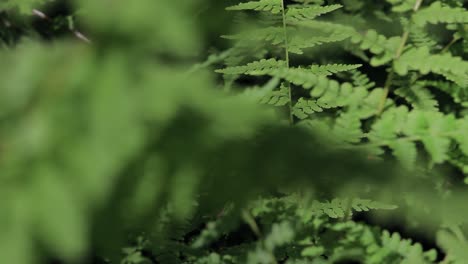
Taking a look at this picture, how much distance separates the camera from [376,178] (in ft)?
2.57

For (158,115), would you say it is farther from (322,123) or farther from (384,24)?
(384,24)

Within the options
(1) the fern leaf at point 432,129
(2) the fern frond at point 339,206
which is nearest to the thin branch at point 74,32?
(2) the fern frond at point 339,206

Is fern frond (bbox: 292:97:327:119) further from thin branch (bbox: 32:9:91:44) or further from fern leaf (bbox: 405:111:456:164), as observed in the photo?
thin branch (bbox: 32:9:91:44)

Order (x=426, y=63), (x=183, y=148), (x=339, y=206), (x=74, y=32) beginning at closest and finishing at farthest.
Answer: (x=183, y=148) → (x=426, y=63) → (x=339, y=206) → (x=74, y=32)

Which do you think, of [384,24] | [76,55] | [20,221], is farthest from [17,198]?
[384,24]

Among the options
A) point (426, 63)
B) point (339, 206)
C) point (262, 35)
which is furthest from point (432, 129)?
point (262, 35)

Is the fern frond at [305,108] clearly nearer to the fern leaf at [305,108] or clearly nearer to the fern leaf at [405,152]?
the fern leaf at [305,108]

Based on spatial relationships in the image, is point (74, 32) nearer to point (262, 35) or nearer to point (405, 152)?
point (262, 35)

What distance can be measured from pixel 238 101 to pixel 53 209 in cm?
30

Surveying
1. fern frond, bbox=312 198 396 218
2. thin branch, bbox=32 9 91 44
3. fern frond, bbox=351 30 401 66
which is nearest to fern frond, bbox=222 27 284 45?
fern frond, bbox=351 30 401 66

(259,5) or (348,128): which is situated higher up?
(259,5)

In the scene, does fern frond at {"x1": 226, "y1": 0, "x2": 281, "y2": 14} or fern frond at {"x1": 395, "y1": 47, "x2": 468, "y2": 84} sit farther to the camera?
fern frond at {"x1": 226, "y1": 0, "x2": 281, "y2": 14}

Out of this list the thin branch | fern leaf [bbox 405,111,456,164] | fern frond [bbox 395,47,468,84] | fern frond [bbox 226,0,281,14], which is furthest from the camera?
the thin branch

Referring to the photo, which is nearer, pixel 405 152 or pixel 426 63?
pixel 405 152
